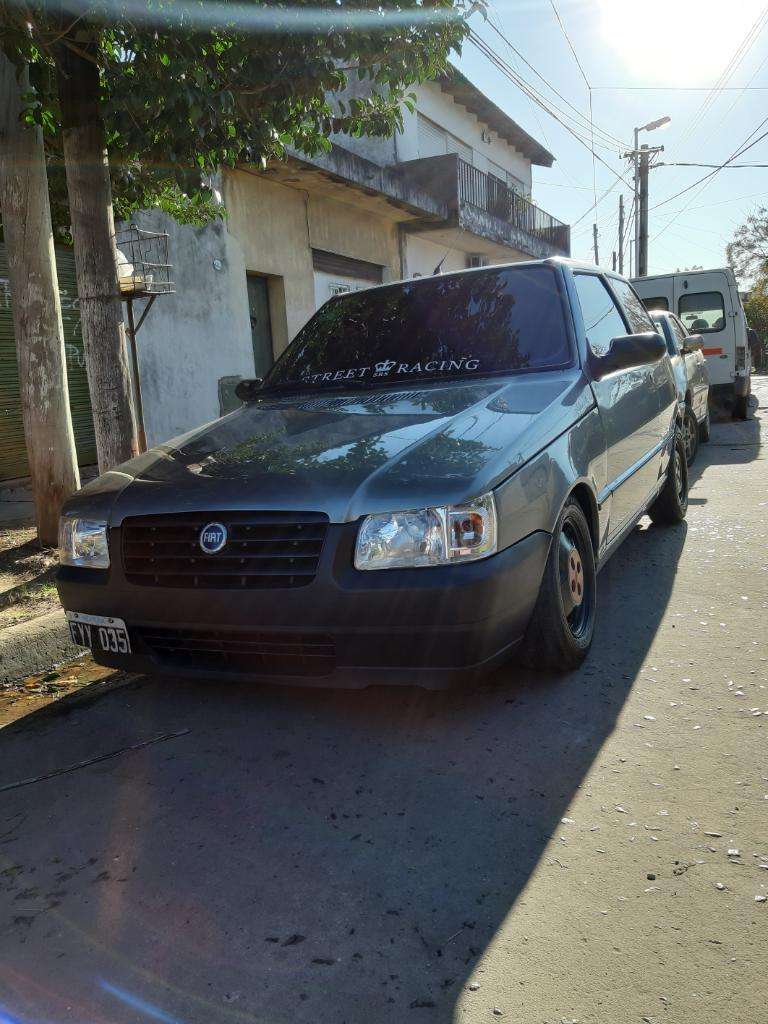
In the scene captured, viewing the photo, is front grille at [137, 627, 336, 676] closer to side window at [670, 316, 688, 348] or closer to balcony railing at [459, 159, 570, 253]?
side window at [670, 316, 688, 348]

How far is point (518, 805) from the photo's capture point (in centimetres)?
240

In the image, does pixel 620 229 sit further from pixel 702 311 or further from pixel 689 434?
pixel 689 434

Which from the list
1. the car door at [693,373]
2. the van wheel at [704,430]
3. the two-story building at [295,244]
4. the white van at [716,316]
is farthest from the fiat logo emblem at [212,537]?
the white van at [716,316]

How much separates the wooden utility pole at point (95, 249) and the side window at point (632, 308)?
3.07m

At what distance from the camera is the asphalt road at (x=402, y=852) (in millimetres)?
1738

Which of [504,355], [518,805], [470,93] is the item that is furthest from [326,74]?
[470,93]

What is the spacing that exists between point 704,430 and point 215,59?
7302 millimetres

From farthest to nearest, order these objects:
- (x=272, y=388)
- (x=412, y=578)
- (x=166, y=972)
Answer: (x=272, y=388) < (x=412, y=578) < (x=166, y=972)

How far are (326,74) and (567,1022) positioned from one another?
16.0ft

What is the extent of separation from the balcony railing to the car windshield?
13.2 metres

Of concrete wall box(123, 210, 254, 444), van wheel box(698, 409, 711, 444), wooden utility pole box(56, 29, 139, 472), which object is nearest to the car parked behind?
van wheel box(698, 409, 711, 444)

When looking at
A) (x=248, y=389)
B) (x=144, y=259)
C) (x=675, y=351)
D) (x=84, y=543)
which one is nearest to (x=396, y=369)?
(x=248, y=389)

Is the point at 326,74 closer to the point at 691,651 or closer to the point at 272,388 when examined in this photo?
the point at 272,388

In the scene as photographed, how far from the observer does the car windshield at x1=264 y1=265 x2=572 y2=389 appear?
12.2 feet
